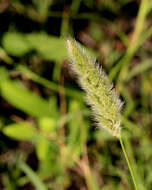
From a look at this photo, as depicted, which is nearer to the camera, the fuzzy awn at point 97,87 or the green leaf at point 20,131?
the fuzzy awn at point 97,87

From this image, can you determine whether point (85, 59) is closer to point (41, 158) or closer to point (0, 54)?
point (0, 54)

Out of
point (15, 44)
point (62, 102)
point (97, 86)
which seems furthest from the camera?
point (62, 102)

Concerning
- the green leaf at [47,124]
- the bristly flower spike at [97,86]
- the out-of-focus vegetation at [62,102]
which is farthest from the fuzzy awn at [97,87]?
the green leaf at [47,124]

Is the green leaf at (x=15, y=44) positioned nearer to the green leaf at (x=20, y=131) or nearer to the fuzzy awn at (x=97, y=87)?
the green leaf at (x=20, y=131)

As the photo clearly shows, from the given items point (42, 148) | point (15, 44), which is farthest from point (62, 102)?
point (15, 44)

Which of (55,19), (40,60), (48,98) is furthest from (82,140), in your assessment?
(55,19)

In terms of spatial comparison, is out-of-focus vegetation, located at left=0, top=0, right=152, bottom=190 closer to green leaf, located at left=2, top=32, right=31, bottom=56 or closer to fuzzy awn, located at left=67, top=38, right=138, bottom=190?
green leaf, located at left=2, top=32, right=31, bottom=56

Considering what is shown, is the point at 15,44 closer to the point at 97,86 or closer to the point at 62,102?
the point at 62,102
